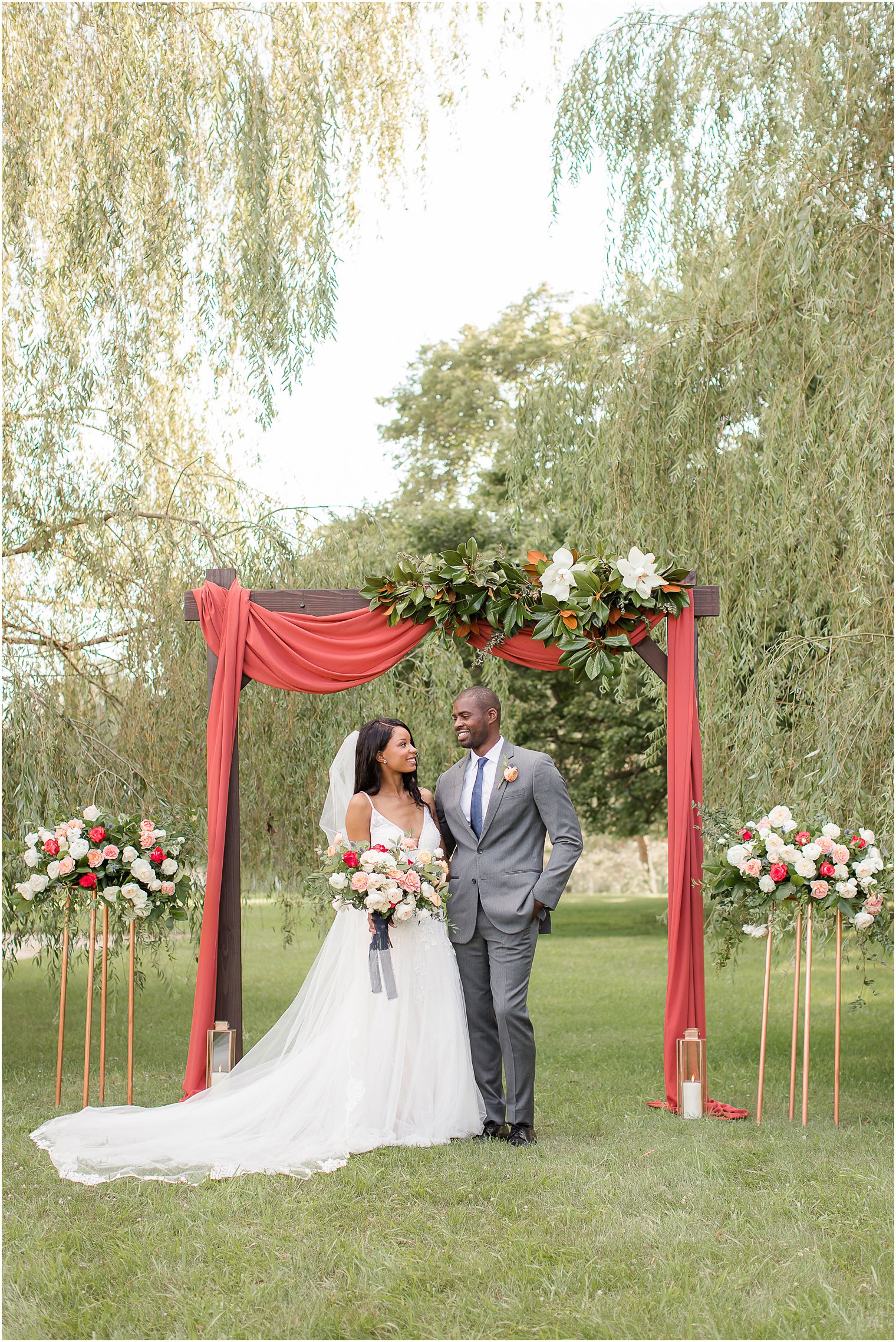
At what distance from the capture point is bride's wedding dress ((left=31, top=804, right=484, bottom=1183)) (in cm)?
464

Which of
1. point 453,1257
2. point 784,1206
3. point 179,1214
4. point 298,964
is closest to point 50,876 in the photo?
point 179,1214

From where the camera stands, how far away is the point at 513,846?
17.2 feet

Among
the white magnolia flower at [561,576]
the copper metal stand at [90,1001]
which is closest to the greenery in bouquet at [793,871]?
the white magnolia flower at [561,576]

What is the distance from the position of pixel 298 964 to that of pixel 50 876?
9.19 m

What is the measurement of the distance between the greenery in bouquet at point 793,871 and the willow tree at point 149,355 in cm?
261

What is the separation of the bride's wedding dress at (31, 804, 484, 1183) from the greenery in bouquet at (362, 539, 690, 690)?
1.09m

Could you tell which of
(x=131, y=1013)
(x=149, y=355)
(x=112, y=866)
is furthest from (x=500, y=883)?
(x=149, y=355)

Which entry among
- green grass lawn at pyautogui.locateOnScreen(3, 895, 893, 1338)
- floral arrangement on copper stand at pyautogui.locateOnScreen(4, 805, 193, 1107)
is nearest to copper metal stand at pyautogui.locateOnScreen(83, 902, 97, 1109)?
floral arrangement on copper stand at pyautogui.locateOnScreen(4, 805, 193, 1107)

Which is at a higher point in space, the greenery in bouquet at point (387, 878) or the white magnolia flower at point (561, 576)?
the white magnolia flower at point (561, 576)

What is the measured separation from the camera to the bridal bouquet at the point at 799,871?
5.29m

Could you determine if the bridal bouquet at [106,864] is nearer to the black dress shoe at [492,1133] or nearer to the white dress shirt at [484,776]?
the white dress shirt at [484,776]

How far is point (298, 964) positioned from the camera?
1444 centimetres

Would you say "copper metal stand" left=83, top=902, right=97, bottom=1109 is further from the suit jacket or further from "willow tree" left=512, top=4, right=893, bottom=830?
"willow tree" left=512, top=4, right=893, bottom=830

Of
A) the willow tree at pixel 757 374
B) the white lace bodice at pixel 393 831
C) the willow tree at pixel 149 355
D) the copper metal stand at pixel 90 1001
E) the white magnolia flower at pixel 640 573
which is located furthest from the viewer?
the willow tree at pixel 149 355
